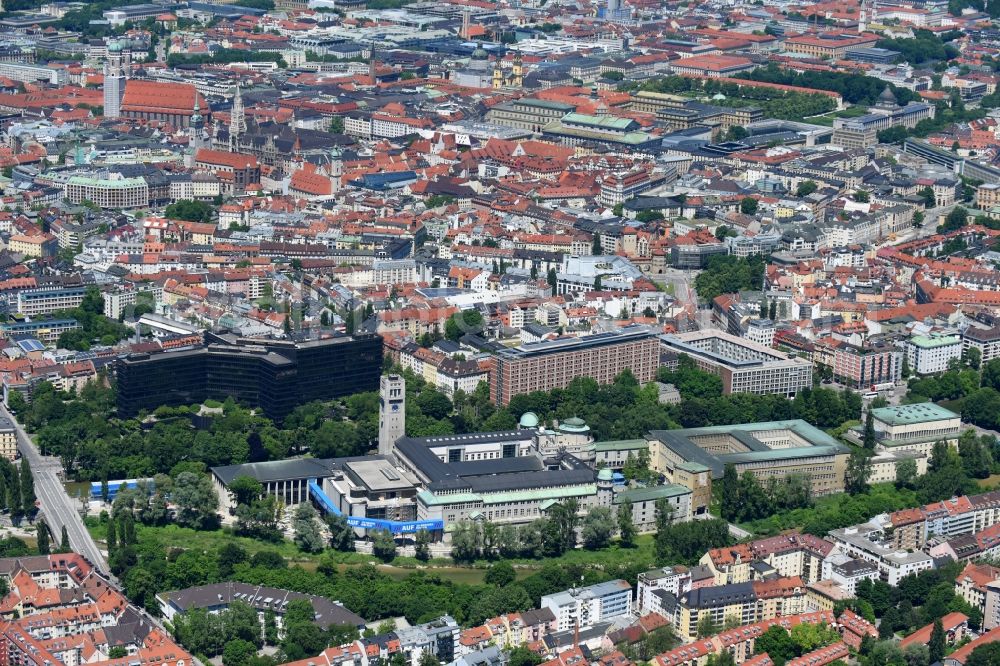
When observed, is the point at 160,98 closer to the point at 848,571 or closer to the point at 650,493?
→ the point at 650,493

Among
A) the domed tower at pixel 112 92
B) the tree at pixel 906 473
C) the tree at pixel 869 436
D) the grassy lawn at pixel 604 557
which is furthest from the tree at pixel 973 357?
the domed tower at pixel 112 92

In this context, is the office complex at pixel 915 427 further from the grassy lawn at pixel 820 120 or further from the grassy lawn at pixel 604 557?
the grassy lawn at pixel 820 120

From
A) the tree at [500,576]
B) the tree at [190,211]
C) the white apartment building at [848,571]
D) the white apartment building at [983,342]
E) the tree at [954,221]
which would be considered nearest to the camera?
the tree at [500,576]

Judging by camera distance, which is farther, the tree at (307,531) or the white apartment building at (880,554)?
the tree at (307,531)

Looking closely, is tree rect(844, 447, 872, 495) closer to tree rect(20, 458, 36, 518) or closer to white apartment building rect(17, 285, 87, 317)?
tree rect(20, 458, 36, 518)

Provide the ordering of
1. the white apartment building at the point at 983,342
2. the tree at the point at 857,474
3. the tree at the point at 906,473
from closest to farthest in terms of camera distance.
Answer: the tree at the point at 857,474, the tree at the point at 906,473, the white apartment building at the point at 983,342

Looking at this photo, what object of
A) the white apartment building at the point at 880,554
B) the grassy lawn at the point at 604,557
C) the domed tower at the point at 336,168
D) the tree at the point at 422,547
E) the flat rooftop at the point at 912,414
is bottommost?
the grassy lawn at the point at 604,557

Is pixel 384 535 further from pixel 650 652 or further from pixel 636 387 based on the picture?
pixel 636 387
